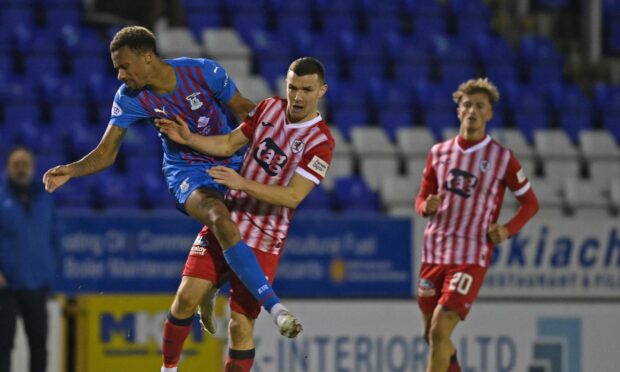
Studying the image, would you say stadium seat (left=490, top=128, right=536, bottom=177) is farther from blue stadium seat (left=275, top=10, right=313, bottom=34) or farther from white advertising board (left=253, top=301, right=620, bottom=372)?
white advertising board (left=253, top=301, right=620, bottom=372)

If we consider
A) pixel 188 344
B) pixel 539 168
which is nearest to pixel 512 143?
pixel 539 168

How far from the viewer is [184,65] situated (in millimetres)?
6523

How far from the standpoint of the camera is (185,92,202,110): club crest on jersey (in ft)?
21.2

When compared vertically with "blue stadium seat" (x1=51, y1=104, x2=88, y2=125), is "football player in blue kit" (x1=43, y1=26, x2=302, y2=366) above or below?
below

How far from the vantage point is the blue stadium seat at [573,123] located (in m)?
13.7

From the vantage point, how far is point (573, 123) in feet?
44.9

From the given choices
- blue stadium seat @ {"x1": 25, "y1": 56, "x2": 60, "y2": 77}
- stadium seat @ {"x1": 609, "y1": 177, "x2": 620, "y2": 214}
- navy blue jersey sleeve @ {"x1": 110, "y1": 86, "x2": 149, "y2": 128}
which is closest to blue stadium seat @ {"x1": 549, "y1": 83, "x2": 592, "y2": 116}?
stadium seat @ {"x1": 609, "y1": 177, "x2": 620, "y2": 214}

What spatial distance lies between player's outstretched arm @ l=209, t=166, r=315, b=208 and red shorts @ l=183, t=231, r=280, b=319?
15.0 inches

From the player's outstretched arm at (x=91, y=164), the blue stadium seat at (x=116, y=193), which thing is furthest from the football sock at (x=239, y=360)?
the blue stadium seat at (x=116, y=193)

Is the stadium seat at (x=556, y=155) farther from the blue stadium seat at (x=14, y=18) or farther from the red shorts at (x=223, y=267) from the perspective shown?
the red shorts at (x=223, y=267)

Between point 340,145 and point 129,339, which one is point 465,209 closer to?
point 129,339

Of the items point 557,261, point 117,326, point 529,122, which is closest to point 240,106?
point 117,326

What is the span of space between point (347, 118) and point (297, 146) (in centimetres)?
655

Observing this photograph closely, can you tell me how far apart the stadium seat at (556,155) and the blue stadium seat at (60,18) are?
16.3 feet
